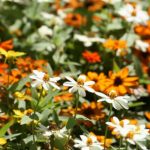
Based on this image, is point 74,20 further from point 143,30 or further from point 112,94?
point 112,94

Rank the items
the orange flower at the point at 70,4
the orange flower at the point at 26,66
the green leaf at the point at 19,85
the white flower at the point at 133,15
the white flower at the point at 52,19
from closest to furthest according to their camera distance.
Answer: the green leaf at the point at 19,85 → the orange flower at the point at 26,66 → the white flower at the point at 133,15 → the white flower at the point at 52,19 → the orange flower at the point at 70,4

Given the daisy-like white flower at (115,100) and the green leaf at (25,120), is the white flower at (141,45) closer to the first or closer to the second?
the daisy-like white flower at (115,100)

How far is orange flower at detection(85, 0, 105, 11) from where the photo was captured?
338cm

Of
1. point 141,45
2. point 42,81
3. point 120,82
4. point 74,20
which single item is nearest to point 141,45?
point 141,45

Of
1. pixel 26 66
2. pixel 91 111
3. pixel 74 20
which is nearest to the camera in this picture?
pixel 91 111

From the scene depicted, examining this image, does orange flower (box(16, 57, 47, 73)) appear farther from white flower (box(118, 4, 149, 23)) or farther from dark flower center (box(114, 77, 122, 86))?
white flower (box(118, 4, 149, 23))

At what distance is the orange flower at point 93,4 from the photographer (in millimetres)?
3382

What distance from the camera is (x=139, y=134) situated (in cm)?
174

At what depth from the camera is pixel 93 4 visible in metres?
3.49

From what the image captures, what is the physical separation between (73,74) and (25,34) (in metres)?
0.84

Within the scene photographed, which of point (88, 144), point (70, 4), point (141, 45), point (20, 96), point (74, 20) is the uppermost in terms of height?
point (70, 4)

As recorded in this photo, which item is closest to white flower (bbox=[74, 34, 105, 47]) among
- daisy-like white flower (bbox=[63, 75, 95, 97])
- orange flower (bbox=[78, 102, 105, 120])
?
orange flower (bbox=[78, 102, 105, 120])

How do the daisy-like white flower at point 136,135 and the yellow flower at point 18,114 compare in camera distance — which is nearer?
the daisy-like white flower at point 136,135

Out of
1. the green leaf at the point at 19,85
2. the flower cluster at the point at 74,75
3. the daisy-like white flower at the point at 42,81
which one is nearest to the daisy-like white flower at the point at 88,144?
the flower cluster at the point at 74,75
